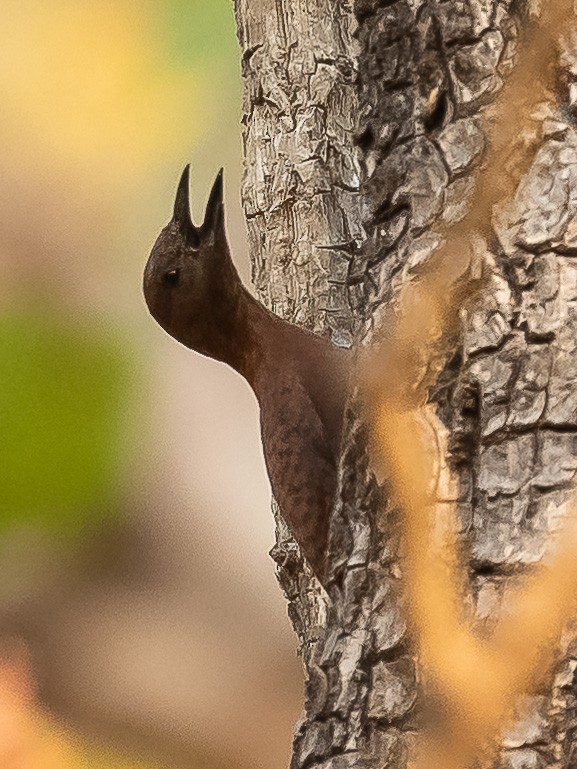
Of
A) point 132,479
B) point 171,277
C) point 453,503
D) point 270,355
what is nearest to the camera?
point 453,503

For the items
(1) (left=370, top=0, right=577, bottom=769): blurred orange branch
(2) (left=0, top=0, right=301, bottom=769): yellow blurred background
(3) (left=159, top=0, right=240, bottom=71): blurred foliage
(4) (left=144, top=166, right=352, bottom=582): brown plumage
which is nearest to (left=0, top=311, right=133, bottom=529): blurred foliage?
(2) (left=0, top=0, right=301, bottom=769): yellow blurred background

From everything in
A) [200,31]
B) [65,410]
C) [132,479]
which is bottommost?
[132,479]

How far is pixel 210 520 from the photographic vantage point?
6.63 ft

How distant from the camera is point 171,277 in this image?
137 cm

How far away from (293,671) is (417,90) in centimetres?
122

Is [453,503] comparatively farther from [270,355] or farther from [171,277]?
→ [171,277]

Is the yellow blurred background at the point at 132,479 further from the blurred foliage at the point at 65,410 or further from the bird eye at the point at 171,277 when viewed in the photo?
the bird eye at the point at 171,277

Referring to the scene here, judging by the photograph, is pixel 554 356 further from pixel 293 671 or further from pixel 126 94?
pixel 126 94

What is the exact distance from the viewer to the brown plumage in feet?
3.71

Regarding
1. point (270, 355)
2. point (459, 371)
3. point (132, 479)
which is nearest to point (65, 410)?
point (132, 479)

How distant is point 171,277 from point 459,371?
21.5 inches

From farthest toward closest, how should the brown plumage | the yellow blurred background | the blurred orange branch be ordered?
1. the yellow blurred background
2. the brown plumage
3. the blurred orange branch

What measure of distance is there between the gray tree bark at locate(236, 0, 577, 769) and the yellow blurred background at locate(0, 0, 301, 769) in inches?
37.6

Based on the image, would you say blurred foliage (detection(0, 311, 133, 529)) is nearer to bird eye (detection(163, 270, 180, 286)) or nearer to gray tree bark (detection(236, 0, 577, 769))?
bird eye (detection(163, 270, 180, 286))
